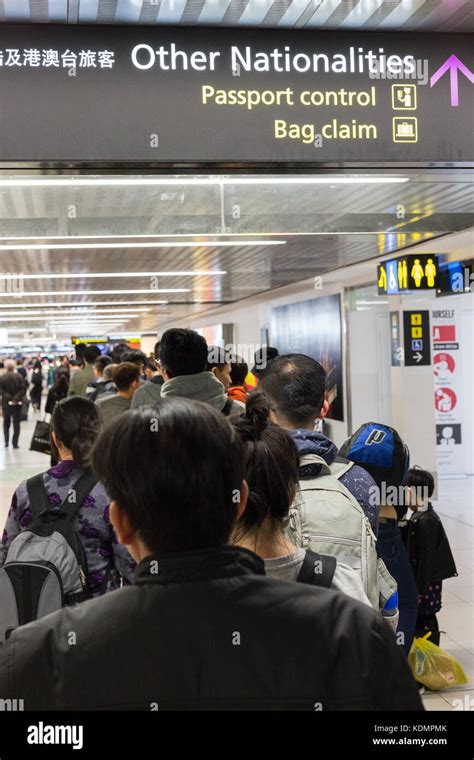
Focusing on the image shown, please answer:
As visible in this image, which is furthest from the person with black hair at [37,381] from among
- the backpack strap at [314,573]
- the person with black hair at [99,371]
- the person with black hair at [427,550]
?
the backpack strap at [314,573]

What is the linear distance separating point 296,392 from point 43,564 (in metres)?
0.96

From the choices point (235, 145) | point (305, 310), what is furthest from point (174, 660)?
point (305, 310)

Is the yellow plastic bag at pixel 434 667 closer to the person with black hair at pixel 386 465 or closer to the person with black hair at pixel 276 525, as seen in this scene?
the person with black hair at pixel 386 465

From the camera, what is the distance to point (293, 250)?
8617 millimetres

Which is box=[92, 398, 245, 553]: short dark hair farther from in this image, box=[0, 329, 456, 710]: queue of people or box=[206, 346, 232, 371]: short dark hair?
box=[206, 346, 232, 371]: short dark hair

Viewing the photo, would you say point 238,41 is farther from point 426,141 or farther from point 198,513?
point 198,513

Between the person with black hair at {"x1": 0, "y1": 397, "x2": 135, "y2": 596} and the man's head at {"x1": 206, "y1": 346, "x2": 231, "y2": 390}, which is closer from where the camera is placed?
the person with black hair at {"x1": 0, "y1": 397, "x2": 135, "y2": 596}

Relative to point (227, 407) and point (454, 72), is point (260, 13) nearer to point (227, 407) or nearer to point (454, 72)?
point (454, 72)

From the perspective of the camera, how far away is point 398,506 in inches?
142

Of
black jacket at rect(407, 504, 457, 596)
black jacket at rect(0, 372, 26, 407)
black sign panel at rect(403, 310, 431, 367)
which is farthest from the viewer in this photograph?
black jacket at rect(0, 372, 26, 407)

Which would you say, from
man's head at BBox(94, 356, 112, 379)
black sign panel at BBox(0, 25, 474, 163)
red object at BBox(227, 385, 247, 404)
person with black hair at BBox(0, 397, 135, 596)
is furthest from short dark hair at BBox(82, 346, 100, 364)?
black sign panel at BBox(0, 25, 474, 163)

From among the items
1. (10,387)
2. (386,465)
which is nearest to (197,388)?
(386,465)

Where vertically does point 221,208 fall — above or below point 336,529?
above

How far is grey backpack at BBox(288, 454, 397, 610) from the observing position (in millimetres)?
2078
